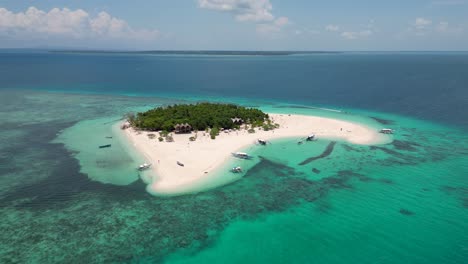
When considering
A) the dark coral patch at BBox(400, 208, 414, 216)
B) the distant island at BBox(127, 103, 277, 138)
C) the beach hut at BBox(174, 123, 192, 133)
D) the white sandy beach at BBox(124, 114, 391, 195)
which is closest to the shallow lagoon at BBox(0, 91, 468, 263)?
the dark coral patch at BBox(400, 208, 414, 216)

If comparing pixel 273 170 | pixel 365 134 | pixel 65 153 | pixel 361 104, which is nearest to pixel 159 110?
pixel 65 153

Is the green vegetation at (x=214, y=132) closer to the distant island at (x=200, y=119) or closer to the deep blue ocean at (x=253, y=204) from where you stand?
the distant island at (x=200, y=119)

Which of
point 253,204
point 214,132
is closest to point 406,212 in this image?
point 253,204

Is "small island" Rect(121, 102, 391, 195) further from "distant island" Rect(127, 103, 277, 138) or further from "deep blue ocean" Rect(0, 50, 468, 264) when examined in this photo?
"deep blue ocean" Rect(0, 50, 468, 264)

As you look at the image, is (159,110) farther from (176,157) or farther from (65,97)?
(65,97)

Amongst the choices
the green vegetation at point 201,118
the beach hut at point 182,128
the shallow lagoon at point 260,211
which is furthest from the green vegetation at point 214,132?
the shallow lagoon at point 260,211

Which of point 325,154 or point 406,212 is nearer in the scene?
point 406,212

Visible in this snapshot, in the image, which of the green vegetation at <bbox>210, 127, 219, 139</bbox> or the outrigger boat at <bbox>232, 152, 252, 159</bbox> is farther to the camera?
the green vegetation at <bbox>210, 127, 219, 139</bbox>

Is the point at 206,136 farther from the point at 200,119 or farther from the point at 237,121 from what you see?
the point at 237,121
